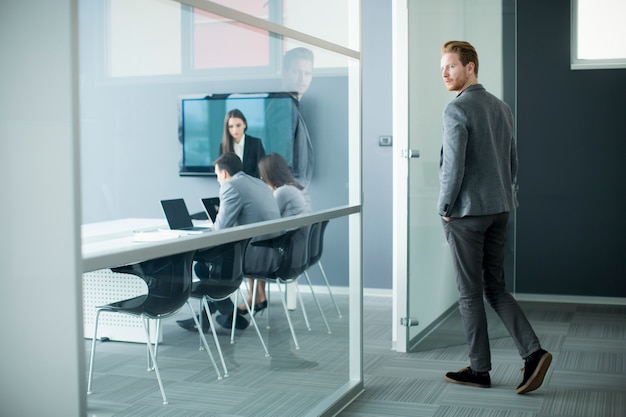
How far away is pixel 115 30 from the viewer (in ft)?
6.98

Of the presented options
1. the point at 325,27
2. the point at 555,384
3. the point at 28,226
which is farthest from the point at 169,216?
the point at 555,384

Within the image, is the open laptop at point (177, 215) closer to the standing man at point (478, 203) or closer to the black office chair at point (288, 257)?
the black office chair at point (288, 257)

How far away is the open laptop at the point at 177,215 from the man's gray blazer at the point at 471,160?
1.68 m

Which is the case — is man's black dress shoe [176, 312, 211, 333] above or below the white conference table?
below

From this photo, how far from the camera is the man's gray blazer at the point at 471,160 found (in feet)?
12.8

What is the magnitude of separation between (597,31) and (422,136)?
2.07m

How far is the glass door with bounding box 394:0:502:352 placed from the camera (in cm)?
475

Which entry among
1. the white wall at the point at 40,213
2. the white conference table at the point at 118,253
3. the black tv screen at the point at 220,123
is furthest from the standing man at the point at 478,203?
the white wall at the point at 40,213

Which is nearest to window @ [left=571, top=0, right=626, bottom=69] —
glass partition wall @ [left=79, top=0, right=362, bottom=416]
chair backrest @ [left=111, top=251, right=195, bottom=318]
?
glass partition wall @ [left=79, top=0, right=362, bottom=416]

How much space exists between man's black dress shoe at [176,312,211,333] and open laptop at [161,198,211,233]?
0.29m

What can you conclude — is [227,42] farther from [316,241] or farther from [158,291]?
[316,241]

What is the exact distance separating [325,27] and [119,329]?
185 centimetres

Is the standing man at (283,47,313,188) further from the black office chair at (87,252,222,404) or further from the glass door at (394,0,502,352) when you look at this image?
the glass door at (394,0,502,352)

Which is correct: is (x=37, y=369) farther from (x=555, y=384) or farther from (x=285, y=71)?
(x=555, y=384)
